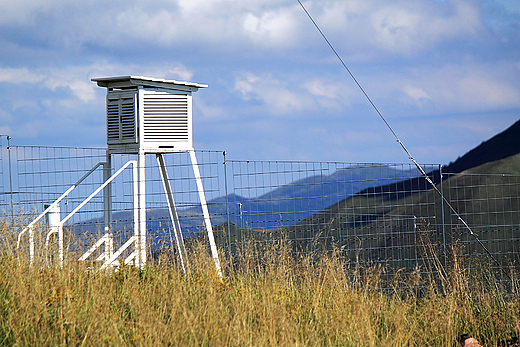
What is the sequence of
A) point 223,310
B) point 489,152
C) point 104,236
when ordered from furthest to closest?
1. point 489,152
2. point 104,236
3. point 223,310

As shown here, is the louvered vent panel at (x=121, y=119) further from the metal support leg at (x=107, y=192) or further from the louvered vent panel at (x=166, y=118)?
the metal support leg at (x=107, y=192)

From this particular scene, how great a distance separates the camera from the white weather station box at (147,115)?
7.14m

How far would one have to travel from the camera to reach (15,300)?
15.0 feet

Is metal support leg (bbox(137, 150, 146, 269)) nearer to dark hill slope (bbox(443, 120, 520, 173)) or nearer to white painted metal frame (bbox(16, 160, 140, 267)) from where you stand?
white painted metal frame (bbox(16, 160, 140, 267))

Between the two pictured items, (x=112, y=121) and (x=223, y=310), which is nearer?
(x=223, y=310)

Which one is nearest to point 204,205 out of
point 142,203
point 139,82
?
point 142,203

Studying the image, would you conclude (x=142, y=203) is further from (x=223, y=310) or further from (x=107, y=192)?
(x=223, y=310)

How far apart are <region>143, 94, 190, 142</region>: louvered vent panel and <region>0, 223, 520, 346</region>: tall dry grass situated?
1985 mm

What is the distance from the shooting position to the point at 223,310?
493 centimetres

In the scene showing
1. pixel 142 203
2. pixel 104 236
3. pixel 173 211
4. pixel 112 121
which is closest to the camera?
pixel 104 236

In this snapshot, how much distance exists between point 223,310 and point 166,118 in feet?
11.3

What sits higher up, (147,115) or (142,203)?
(147,115)

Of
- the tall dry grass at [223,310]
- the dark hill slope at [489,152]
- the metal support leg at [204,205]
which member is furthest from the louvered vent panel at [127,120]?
the dark hill slope at [489,152]

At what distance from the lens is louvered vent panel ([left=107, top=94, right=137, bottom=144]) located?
718 centimetres
